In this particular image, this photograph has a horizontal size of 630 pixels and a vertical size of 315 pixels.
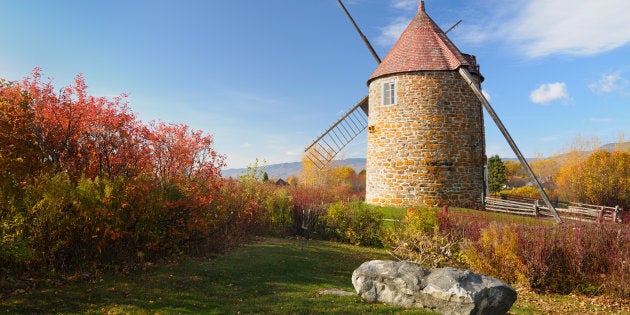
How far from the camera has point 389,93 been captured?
1925 centimetres

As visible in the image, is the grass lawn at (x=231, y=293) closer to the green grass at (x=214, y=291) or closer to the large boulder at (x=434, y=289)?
the green grass at (x=214, y=291)

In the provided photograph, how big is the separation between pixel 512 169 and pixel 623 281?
64.3 meters

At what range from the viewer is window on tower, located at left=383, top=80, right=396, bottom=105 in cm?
1905

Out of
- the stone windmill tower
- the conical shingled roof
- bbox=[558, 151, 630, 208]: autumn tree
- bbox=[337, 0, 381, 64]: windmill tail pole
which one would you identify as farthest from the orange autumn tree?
bbox=[558, 151, 630, 208]: autumn tree

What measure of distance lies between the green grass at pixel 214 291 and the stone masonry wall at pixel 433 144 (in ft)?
24.8

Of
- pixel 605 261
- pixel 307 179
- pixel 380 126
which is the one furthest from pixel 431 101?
pixel 307 179

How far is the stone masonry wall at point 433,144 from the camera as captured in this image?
714 inches

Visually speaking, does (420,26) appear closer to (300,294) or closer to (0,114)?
(300,294)

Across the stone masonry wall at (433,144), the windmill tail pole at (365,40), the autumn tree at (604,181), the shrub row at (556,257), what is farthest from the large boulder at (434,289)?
the autumn tree at (604,181)

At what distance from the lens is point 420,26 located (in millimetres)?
20672

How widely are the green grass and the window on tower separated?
9743 millimetres

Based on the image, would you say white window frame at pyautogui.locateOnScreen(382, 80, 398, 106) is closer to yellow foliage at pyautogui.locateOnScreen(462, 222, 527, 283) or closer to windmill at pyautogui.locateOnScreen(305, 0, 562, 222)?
windmill at pyautogui.locateOnScreen(305, 0, 562, 222)

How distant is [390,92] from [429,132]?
277 cm

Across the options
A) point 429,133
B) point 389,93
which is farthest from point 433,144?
point 389,93
